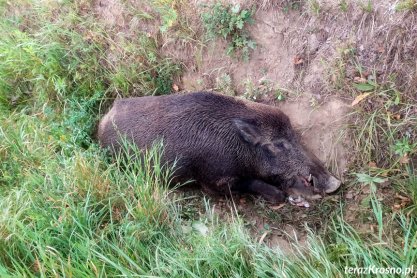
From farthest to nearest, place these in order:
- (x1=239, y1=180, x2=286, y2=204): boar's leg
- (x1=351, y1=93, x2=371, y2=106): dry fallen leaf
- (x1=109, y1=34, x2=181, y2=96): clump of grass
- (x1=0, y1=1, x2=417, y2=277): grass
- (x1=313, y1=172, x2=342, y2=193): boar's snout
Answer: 1. (x1=109, y1=34, x2=181, y2=96): clump of grass
2. (x1=239, y1=180, x2=286, y2=204): boar's leg
3. (x1=313, y1=172, x2=342, y2=193): boar's snout
4. (x1=351, y1=93, x2=371, y2=106): dry fallen leaf
5. (x1=0, y1=1, x2=417, y2=277): grass

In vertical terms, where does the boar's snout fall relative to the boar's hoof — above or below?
above

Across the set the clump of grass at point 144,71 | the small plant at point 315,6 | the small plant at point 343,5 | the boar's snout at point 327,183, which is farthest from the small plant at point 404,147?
the clump of grass at point 144,71

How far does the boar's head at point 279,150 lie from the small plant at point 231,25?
2.79ft

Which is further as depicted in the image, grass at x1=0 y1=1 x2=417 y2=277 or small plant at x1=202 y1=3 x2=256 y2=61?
small plant at x1=202 y1=3 x2=256 y2=61

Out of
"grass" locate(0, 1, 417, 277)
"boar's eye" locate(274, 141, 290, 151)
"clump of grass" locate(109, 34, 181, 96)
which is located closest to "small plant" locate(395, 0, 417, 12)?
"grass" locate(0, 1, 417, 277)

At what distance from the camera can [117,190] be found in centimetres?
370

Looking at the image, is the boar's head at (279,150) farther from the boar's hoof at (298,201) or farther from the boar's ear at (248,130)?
the boar's hoof at (298,201)

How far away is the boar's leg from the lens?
4.23 meters

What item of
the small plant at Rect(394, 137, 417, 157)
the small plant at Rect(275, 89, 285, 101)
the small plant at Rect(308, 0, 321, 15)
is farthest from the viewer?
the small plant at Rect(275, 89, 285, 101)

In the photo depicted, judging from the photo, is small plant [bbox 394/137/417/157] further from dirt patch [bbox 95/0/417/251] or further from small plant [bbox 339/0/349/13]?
small plant [bbox 339/0/349/13]

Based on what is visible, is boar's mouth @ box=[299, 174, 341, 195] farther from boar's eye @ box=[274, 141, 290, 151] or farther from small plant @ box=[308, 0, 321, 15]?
small plant @ box=[308, 0, 321, 15]

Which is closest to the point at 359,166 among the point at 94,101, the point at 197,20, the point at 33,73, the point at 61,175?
the point at 197,20

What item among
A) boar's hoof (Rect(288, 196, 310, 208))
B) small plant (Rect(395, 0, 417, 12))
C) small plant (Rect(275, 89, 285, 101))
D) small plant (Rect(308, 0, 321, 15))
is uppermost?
small plant (Rect(395, 0, 417, 12))

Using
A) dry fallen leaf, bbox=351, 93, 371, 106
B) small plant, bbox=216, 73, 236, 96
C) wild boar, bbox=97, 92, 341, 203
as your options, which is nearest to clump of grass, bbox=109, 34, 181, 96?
small plant, bbox=216, 73, 236, 96
